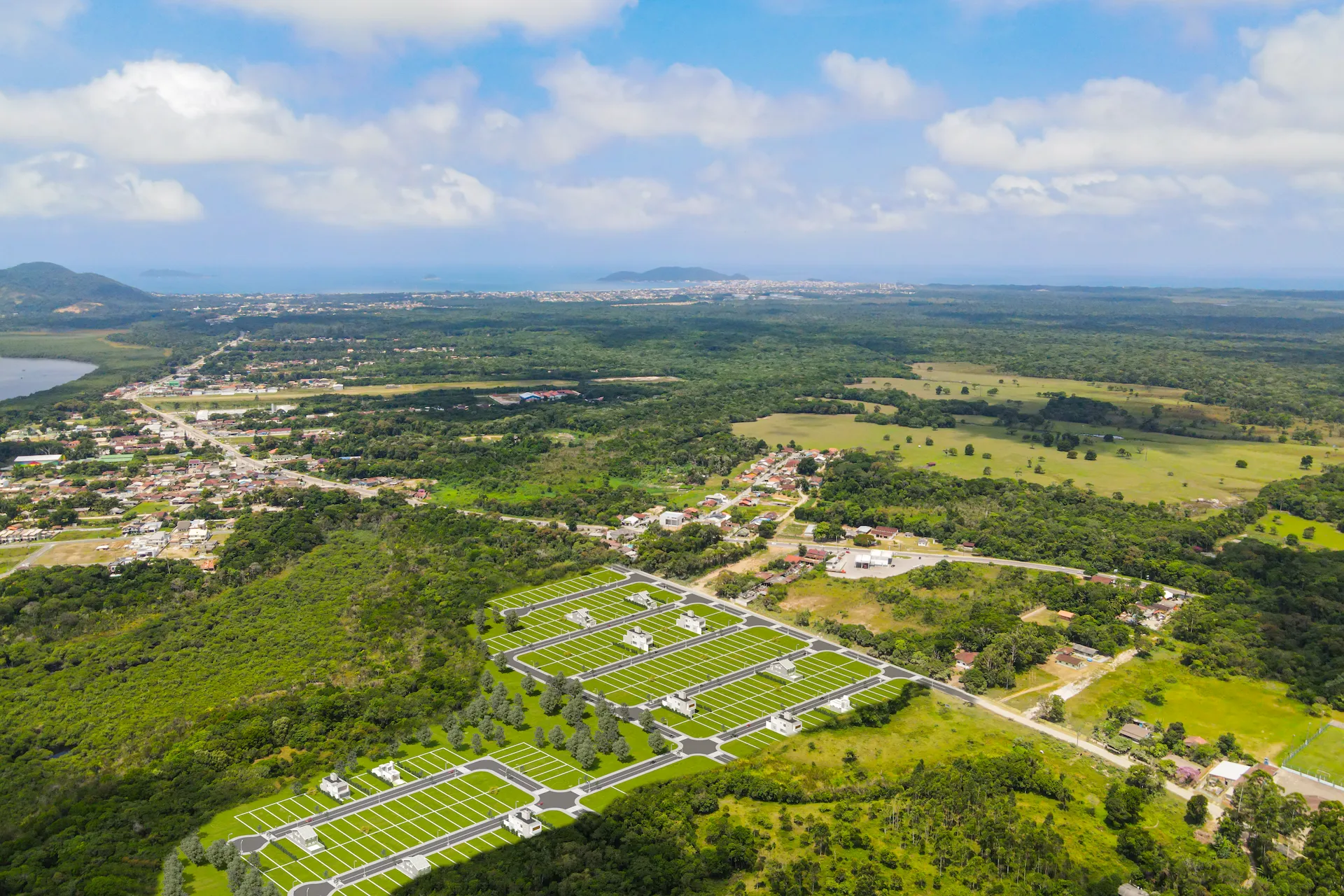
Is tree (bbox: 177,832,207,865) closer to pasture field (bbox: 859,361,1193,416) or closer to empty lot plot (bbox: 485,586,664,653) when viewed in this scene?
empty lot plot (bbox: 485,586,664,653)

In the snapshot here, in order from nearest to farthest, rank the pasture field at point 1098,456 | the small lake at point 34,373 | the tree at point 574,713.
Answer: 1. the tree at point 574,713
2. the pasture field at point 1098,456
3. the small lake at point 34,373

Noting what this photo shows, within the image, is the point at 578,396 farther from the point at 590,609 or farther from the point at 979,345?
the point at 979,345

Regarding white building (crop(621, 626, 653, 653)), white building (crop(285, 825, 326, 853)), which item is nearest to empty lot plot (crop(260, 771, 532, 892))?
white building (crop(285, 825, 326, 853))

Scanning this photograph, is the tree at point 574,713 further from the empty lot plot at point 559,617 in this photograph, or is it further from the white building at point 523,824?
the empty lot plot at point 559,617

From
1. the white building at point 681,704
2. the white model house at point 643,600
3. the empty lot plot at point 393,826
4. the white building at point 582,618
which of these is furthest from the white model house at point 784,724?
the white model house at point 643,600

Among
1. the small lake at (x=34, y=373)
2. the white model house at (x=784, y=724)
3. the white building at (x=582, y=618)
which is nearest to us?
the white model house at (x=784, y=724)

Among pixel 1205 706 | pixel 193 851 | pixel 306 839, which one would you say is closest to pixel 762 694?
pixel 306 839
